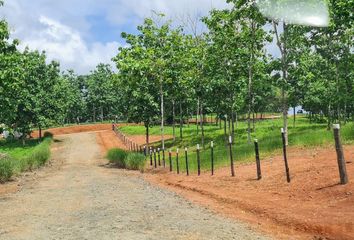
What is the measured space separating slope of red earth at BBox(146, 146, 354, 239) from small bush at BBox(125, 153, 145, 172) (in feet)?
27.7

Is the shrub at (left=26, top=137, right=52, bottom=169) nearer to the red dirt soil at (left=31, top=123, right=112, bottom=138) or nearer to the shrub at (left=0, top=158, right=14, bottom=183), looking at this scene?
the shrub at (left=0, top=158, right=14, bottom=183)

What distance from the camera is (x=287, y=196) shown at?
13.9 m

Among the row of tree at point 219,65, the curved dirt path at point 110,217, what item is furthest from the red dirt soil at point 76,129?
the curved dirt path at point 110,217

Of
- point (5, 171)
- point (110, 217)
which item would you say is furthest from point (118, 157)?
point (110, 217)

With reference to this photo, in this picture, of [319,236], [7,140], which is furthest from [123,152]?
[7,140]

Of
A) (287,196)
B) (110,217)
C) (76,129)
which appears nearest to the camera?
(110,217)

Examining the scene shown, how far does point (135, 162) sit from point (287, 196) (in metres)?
17.9

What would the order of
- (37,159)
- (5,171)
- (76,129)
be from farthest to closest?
(76,129), (37,159), (5,171)

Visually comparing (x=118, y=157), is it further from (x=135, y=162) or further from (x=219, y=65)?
(x=219, y=65)

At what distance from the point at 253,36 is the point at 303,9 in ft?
23.5

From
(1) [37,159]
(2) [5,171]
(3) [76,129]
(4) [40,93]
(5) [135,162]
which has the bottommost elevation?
(5) [135,162]

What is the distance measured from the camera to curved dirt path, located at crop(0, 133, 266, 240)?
10.2 m

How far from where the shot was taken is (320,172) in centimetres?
1570

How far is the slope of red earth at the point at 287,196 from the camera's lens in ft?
33.2
